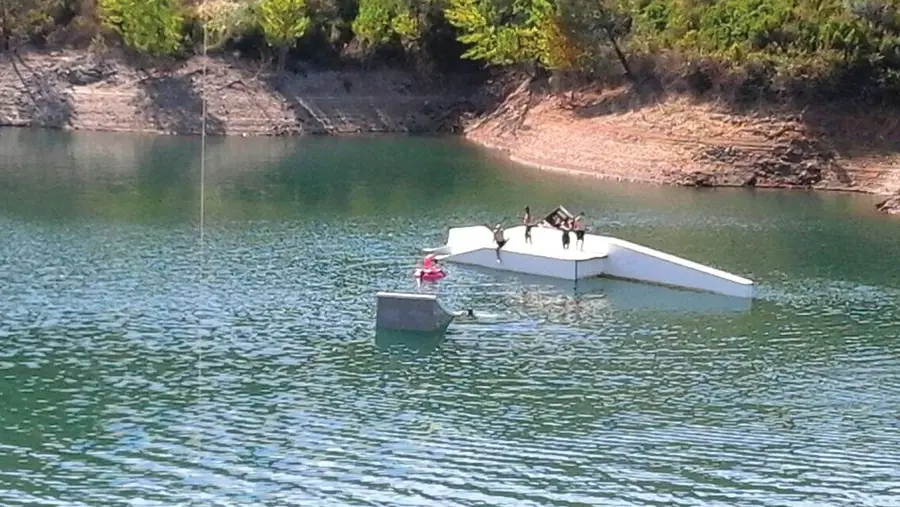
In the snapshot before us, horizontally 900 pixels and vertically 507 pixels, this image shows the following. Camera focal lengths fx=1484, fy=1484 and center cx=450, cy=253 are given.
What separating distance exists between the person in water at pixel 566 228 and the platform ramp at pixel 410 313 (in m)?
12.0

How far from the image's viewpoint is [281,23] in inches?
4309

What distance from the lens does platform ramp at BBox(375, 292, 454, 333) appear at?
1820 inches

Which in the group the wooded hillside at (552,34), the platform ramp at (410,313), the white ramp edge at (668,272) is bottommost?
the platform ramp at (410,313)

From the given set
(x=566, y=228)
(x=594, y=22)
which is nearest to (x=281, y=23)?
(x=594, y=22)

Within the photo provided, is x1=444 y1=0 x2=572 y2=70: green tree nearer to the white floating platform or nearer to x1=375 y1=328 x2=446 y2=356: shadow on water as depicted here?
the white floating platform

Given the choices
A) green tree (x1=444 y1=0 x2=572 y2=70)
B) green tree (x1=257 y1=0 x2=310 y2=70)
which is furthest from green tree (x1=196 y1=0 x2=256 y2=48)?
green tree (x1=444 y1=0 x2=572 y2=70)

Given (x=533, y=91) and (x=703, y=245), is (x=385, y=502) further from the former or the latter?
(x=533, y=91)

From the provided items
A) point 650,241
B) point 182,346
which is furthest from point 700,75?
point 182,346

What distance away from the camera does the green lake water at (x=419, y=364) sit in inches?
1292

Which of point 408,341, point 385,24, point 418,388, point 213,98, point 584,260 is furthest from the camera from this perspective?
point 385,24

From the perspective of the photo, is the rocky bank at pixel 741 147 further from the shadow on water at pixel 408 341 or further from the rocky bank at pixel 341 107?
the shadow on water at pixel 408 341

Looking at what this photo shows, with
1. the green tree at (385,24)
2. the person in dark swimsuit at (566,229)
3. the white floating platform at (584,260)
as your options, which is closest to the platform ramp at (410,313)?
the white floating platform at (584,260)

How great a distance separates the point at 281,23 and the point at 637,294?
202 feet

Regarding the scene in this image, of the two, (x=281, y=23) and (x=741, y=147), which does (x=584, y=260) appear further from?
(x=281, y=23)
